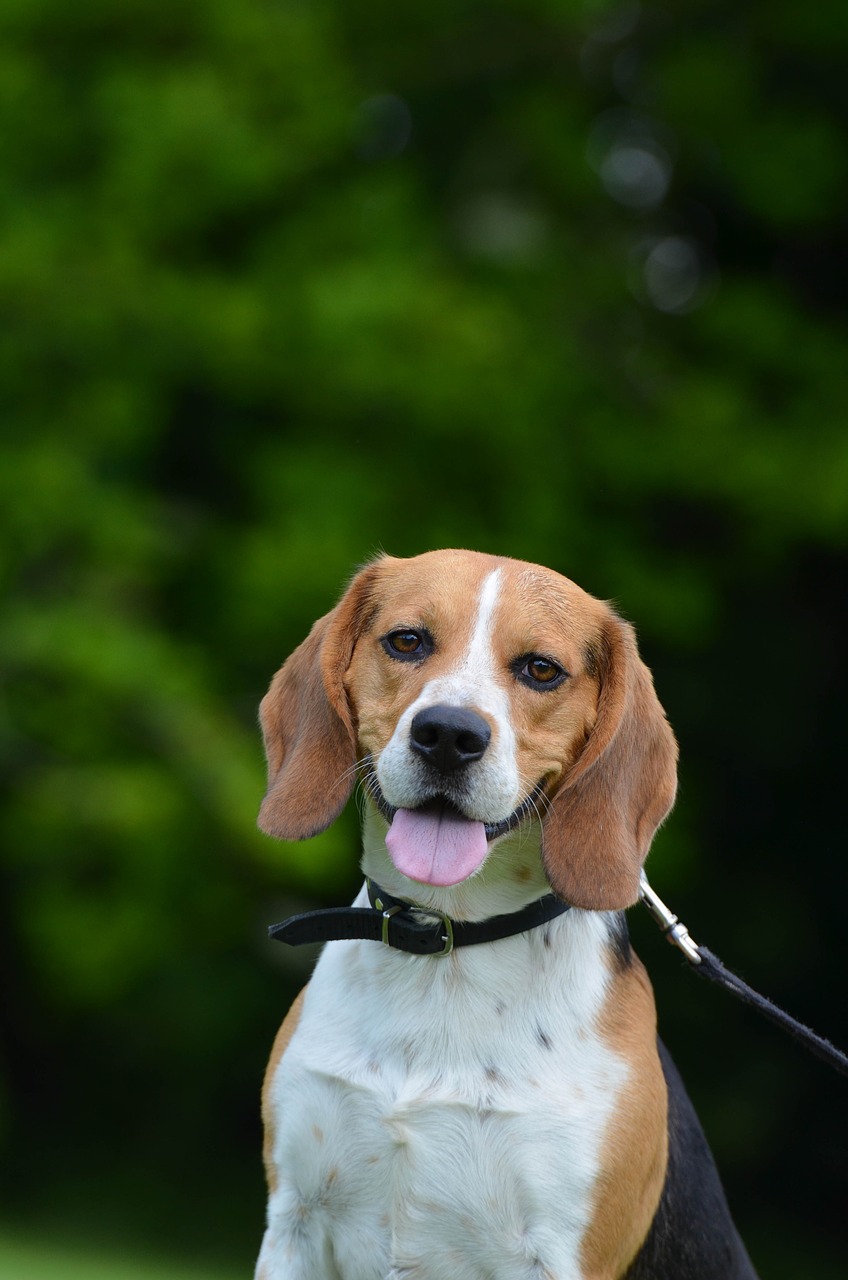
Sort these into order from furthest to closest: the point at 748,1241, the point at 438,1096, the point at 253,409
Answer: the point at 748,1241 → the point at 253,409 → the point at 438,1096

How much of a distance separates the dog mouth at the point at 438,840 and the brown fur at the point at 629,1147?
52cm

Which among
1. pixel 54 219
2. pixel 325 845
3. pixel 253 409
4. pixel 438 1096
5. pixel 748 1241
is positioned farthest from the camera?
pixel 748 1241

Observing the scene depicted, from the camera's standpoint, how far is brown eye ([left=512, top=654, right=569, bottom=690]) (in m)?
3.83

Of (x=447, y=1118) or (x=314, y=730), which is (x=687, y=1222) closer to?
(x=447, y=1118)

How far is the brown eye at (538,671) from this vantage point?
3.83m

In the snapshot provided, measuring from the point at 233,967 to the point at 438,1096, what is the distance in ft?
35.8

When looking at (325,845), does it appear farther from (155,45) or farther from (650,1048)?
(650,1048)

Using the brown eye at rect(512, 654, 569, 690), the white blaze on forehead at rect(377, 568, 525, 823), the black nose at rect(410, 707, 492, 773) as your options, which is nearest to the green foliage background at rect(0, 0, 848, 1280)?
the brown eye at rect(512, 654, 569, 690)

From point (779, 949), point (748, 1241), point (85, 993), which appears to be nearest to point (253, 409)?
point (85, 993)

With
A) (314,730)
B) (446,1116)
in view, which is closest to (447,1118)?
(446,1116)

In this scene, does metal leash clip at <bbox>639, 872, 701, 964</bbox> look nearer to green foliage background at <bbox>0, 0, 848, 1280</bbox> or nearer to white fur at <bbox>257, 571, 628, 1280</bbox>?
white fur at <bbox>257, 571, 628, 1280</bbox>

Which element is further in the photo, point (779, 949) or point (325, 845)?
point (779, 949)

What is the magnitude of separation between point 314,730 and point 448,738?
19.1 inches

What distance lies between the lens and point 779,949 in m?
13.6
